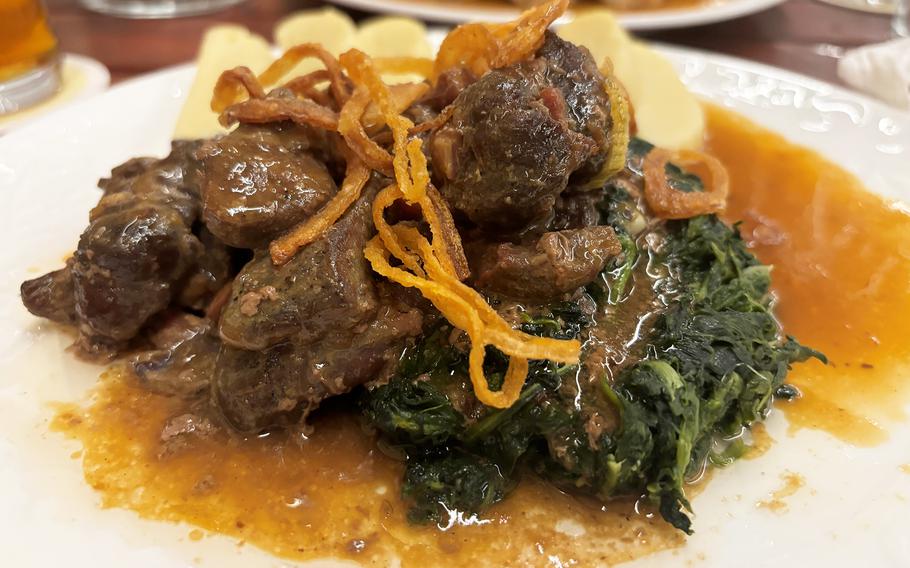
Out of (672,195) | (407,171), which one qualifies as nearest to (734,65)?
(672,195)

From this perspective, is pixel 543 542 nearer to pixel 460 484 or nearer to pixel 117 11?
pixel 460 484

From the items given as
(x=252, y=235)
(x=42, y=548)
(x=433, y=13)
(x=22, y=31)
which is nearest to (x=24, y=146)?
(x=22, y=31)

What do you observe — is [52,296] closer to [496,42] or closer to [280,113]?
[280,113]

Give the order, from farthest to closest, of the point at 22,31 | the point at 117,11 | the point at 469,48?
the point at 117,11 < the point at 22,31 < the point at 469,48

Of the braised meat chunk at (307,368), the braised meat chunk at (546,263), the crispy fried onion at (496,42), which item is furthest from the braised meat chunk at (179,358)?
the crispy fried onion at (496,42)

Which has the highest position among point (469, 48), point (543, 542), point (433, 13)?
point (469, 48)

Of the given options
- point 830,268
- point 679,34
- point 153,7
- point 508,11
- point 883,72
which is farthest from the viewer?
point 153,7
